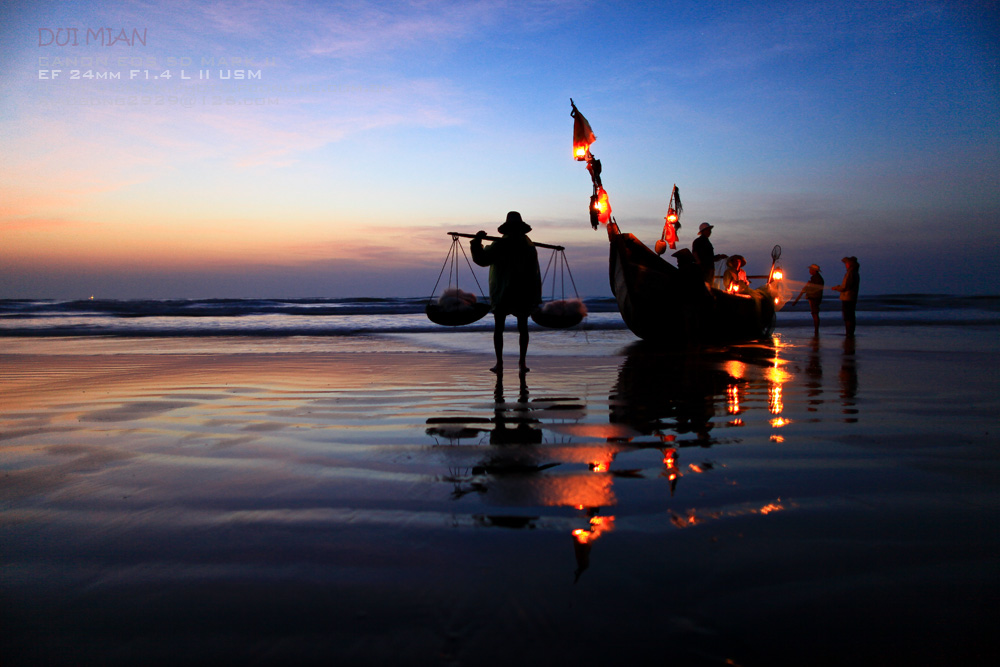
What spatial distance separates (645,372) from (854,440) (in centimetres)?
372

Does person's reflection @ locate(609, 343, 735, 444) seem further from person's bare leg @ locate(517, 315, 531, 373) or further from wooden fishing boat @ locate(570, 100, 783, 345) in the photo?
wooden fishing boat @ locate(570, 100, 783, 345)

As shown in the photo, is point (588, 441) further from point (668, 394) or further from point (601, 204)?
point (601, 204)

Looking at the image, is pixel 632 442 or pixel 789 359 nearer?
pixel 632 442

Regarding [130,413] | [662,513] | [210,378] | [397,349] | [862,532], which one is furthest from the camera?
[397,349]

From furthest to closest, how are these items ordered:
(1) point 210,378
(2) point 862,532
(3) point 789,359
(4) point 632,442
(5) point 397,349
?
(5) point 397,349, (3) point 789,359, (1) point 210,378, (4) point 632,442, (2) point 862,532

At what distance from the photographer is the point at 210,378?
6.87 meters

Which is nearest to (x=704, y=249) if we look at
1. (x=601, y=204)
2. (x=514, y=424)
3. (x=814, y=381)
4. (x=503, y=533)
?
(x=601, y=204)

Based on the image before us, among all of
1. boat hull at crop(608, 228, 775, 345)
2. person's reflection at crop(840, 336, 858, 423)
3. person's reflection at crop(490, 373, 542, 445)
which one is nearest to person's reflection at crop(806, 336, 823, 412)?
person's reflection at crop(840, 336, 858, 423)

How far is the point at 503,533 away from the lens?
2.08m

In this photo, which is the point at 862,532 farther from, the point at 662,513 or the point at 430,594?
the point at 430,594

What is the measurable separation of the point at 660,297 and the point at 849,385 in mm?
4694

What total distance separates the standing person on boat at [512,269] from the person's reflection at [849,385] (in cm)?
353

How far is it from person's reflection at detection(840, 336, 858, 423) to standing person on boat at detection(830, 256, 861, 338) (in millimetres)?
4319

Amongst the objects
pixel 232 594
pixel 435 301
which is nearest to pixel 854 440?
pixel 232 594
